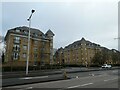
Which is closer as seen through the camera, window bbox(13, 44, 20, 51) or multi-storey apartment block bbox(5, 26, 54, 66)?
multi-storey apartment block bbox(5, 26, 54, 66)

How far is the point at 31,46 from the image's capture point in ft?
231

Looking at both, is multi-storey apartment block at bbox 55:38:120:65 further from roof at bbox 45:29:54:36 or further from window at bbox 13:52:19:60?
window at bbox 13:52:19:60

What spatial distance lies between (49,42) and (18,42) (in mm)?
15013

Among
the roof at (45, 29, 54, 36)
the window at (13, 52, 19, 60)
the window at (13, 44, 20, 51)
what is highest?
the roof at (45, 29, 54, 36)

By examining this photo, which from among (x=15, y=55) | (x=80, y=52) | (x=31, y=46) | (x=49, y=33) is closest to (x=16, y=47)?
(x=15, y=55)

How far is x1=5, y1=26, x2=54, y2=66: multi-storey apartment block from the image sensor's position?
64356mm

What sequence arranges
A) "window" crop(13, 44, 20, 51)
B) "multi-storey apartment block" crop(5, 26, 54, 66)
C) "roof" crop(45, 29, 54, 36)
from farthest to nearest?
"roof" crop(45, 29, 54, 36) → "window" crop(13, 44, 20, 51) → "multi-storey apartment block" crop(5, 26, 54, 66)

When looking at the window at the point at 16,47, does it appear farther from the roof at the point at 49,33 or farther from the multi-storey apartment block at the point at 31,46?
the roof at the point at 49,33

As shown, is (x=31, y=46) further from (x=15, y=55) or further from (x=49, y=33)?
(x=49, y=33)

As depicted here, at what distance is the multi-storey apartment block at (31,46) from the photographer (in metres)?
64.4

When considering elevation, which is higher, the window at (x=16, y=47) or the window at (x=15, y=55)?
the window at (x=16, y=47)

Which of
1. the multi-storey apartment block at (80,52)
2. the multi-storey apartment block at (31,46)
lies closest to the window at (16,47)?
the multi-storey apartment block at (31,46)

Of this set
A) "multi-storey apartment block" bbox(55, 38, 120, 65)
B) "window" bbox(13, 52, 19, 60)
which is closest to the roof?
"window" bbox(13, 52, 19, 60)

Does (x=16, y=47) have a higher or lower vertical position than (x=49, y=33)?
lower
